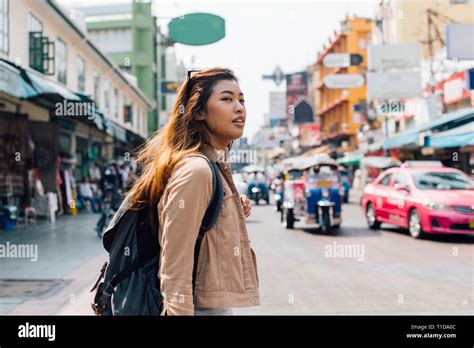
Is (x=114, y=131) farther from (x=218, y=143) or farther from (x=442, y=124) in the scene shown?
(x=218, y=143)

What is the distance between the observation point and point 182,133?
6.87ft

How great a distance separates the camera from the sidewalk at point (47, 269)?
213 inches

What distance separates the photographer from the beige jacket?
1.81 meters

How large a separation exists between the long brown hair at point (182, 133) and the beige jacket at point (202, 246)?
7 cm

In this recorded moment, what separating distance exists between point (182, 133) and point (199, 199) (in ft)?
1.23

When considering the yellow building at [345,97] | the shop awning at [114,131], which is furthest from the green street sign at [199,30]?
the yellow building at [345,97]

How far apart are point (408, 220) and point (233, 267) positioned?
9607 mm

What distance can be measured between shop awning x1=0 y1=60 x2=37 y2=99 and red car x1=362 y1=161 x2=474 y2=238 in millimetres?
7550

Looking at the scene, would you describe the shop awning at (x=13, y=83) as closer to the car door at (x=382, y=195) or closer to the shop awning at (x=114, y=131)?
the shop awning at (x=114, y=131)

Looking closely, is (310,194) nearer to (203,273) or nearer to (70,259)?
(70,259)

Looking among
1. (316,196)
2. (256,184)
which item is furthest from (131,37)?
(316,196)

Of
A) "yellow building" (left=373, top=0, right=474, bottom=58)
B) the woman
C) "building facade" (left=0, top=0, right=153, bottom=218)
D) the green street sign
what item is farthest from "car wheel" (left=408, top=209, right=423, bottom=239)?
"yellow building" (left=373, top=0, right=474, bottom=58)

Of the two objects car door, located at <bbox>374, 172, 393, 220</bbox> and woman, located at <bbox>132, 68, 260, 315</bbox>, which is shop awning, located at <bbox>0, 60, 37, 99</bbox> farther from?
car door, located at <bbox>374, 172, 393, 220</bbox>
